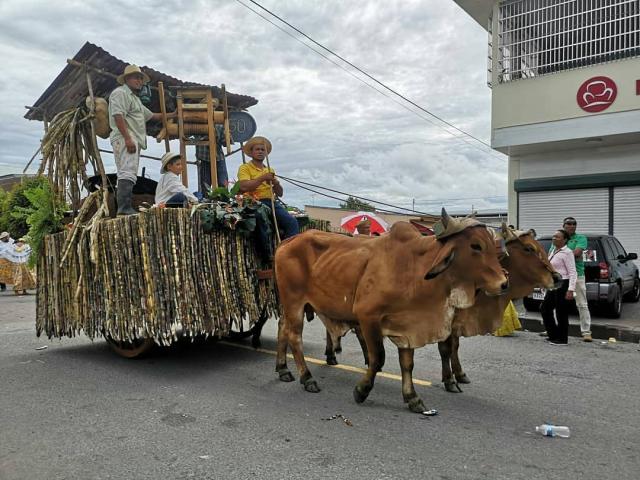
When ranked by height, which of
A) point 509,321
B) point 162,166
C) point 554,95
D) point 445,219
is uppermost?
point 554,95

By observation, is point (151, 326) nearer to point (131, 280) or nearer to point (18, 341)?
point (131, 280)

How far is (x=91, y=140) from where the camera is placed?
723 cm

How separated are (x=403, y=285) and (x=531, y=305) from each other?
7212 millimetres

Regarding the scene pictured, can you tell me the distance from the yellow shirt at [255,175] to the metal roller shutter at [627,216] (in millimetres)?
11426

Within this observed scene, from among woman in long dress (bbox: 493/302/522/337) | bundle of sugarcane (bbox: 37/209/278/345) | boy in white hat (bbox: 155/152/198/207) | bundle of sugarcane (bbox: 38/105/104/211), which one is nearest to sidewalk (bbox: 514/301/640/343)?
woman in long dress (bbox: 493/302/522/337)

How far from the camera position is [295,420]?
4.50m

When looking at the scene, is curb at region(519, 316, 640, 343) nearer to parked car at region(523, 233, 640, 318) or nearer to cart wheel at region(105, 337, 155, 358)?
parked car at region(523, 233, 640, 318)

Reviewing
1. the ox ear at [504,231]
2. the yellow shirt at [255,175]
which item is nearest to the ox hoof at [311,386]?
the yellow shirt at [255,175]

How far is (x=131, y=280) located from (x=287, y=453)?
9.57ft

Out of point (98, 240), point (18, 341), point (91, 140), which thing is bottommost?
point (18, 341)

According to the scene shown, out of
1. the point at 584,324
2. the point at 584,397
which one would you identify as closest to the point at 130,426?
the point at 584,397

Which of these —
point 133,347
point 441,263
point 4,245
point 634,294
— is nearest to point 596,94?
point 634,294

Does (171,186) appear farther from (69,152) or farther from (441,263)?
(441,263)

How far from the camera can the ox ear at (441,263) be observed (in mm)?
4344
